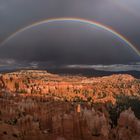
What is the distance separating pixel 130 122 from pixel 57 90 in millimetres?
55122

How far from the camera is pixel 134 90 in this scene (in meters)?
117

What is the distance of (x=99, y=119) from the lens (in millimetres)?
52219

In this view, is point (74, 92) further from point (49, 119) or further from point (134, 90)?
point (49, 119)

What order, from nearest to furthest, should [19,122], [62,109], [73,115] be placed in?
[19,122], [73,115], [62,109]

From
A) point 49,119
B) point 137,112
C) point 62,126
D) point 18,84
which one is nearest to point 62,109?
point 49,119

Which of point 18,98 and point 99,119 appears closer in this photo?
point 99,119

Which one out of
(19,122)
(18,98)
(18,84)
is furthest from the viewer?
(18,84)

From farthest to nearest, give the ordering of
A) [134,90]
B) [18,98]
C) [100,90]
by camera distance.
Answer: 1. [134,90]
2. [100,90]
3. [18,98]

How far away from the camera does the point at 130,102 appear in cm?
8175

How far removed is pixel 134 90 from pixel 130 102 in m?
35.9

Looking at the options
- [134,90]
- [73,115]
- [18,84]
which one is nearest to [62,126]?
[73,115]

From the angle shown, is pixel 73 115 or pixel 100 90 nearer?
pixel 73 115

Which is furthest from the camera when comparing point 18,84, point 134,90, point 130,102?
point 134,90

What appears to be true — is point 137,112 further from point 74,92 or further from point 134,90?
point 134,90
